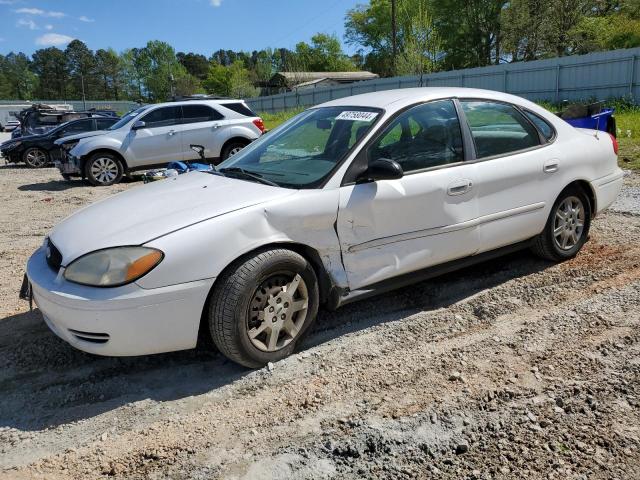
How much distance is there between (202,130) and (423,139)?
8.92 meters

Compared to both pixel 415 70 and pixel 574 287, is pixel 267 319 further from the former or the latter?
pixel 415 70

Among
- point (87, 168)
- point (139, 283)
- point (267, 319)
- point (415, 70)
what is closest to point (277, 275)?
point (267, 319)

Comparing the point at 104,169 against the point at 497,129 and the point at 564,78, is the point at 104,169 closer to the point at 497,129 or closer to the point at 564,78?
the point at 497,129

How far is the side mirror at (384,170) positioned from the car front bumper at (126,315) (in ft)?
4.08

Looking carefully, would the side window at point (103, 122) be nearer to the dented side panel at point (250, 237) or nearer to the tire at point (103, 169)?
the tire at point (103, 169)

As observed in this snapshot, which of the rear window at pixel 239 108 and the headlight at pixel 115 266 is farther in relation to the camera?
the rear window at pixel 239 108

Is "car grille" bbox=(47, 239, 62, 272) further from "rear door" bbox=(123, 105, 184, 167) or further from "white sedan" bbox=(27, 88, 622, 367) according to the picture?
"rear door" bbox=(123, 105, 184, 167)

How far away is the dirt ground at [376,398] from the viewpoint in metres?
2.48

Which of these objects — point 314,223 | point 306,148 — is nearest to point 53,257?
point 314,223

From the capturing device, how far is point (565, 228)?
4770 millimetres

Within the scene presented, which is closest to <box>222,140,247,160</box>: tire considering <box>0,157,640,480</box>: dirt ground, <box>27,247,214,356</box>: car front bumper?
<box>0,157,640,480</box>: dirt ground

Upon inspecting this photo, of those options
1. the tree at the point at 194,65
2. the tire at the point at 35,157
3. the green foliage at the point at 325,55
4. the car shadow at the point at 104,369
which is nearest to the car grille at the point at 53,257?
the car shadow at the point at 104,369

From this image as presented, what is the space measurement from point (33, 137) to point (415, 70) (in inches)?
887

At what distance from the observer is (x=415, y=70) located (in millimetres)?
32688
